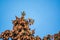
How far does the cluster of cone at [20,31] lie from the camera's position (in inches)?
831

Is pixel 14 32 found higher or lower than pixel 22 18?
lower

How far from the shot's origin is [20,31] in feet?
70.5

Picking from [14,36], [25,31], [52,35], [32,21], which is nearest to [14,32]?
[14,36]

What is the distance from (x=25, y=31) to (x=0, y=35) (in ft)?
15.4

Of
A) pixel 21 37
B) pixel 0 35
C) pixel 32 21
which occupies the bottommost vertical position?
pixel 21 37

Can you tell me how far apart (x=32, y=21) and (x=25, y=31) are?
8.10 ft

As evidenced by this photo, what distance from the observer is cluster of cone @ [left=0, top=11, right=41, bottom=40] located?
69.3 ft

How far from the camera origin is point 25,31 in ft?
70.3

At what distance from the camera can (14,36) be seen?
21.8 metres

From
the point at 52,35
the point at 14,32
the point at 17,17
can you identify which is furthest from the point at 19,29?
the point at 52,35

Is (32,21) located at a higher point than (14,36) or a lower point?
higher

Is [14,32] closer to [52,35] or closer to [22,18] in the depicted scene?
[22,18]

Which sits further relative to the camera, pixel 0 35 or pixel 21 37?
pixel 0 35

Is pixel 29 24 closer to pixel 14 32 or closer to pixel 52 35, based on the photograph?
pixel 14 32
